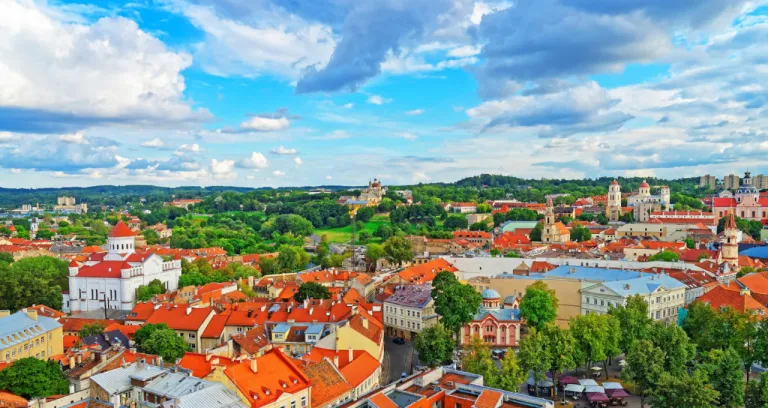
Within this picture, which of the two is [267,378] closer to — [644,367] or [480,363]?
[480,363]

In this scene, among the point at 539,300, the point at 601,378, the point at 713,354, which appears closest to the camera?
the point at 713,354

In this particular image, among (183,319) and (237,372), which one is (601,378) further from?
(183,319)

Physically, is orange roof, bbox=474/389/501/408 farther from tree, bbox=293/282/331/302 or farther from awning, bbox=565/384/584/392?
tree, bbox=293/282/331/302

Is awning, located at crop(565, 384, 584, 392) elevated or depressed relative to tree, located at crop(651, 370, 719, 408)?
depressed

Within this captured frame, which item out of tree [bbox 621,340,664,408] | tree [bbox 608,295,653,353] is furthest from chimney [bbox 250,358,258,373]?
tree [bbox 608,295,653,353]

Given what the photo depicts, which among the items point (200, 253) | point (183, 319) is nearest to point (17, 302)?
point (183, 319)
